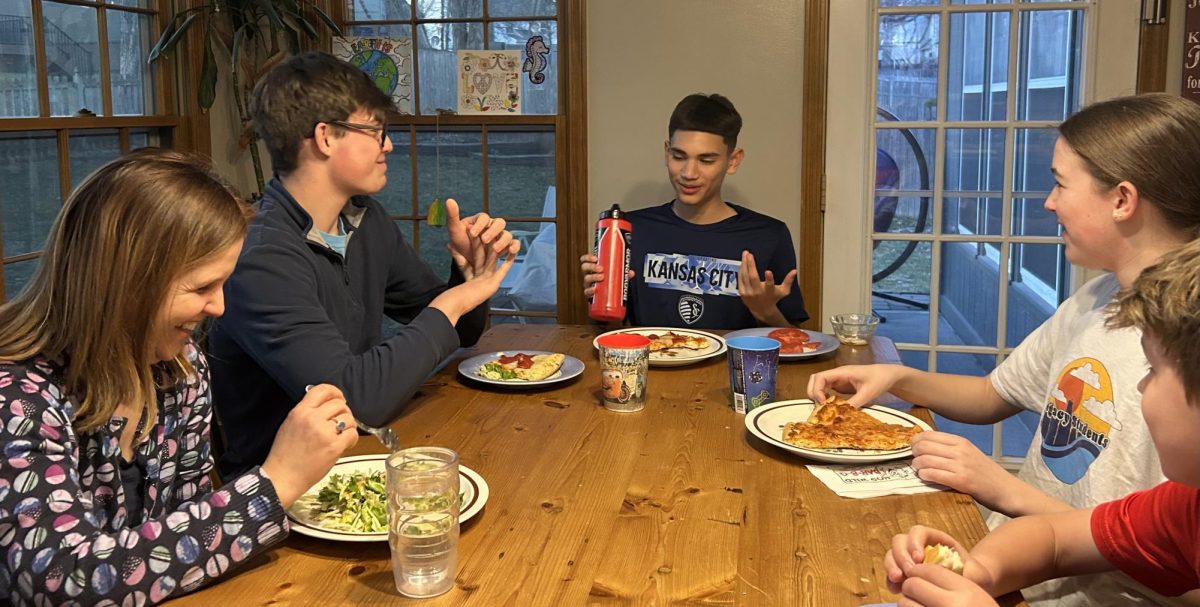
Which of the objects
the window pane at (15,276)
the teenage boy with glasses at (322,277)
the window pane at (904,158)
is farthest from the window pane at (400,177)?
the window pane at (904,158)

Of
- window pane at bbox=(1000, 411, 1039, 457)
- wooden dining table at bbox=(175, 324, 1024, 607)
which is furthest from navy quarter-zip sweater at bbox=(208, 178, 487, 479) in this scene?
window pane at bbox=(1000, 411, 1039, 457)

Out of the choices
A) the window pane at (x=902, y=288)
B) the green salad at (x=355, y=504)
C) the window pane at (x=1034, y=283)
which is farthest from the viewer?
the window pane at (x=902, y=288)

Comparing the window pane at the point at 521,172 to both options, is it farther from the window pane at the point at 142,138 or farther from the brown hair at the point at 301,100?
the brown hair at the point at 301,100

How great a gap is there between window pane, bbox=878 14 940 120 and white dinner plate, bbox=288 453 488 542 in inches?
95.6

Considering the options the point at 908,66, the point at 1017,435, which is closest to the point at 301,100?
the point at 908,66

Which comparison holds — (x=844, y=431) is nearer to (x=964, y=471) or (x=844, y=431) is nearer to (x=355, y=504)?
(x=964, y=471)

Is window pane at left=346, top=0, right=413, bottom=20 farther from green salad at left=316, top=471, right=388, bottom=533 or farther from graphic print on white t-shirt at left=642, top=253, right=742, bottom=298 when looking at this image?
green salad at left=316, top=471, right=388, bottom=533

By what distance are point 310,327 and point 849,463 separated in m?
0.93

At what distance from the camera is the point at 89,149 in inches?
121

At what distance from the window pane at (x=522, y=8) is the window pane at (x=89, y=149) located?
1.33 meters

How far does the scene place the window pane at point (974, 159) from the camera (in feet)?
11.3

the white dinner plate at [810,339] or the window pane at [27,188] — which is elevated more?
the window pane at [27,188]

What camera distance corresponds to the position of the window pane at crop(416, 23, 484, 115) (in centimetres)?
375

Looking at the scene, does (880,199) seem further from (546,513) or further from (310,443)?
(310,443)
